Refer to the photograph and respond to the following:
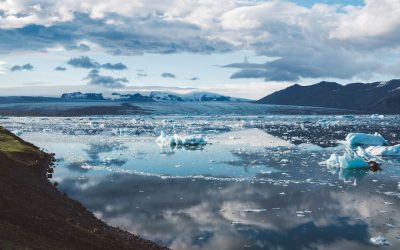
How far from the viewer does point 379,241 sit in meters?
17.0

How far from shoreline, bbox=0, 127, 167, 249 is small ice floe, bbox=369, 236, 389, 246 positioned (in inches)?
300

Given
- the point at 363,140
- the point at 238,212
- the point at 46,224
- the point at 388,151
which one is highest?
the point at 46,224

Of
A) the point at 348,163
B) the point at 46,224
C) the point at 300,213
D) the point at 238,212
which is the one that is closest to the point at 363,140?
the point at 348,163

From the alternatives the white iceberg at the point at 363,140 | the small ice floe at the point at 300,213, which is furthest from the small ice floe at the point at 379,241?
the white iceberg at the point at 363,140

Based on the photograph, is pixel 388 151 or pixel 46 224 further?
pixel 388 151

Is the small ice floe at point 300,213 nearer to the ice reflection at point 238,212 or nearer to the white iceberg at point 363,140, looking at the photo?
the ice reflection at point 238,212

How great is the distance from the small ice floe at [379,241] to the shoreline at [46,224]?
763 cm

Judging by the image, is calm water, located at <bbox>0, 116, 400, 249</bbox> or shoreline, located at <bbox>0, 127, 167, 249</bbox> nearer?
shoreline, located at <bbox>0, 127, 167, 249</bbox>

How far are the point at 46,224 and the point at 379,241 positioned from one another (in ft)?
37.8

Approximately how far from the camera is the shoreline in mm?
12625

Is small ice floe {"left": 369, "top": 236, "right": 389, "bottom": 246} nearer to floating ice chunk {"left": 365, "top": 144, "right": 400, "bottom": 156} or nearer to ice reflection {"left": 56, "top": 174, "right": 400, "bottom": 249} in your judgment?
ice reflection {"left": 56, "top": 174, "right": 400, "bottom": 249}

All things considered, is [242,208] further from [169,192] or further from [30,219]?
[30,219]

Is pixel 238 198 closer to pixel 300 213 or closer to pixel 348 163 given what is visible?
pixel 300 213

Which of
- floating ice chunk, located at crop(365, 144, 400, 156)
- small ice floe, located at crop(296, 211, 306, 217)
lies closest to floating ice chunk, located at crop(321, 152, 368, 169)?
floating ice chunk, located at crop(365, 144, 400, 156)
